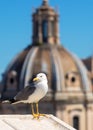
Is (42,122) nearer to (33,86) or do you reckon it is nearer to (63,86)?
(33,86)

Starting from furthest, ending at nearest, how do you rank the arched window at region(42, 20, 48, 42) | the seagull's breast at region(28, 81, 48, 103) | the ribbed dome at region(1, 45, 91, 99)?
the arched window at region(42, 20, 48, 42)
the ribbed dome at region(1, 45, 91, 99)
the seagull's breast at region(28, 81, 48, 103)

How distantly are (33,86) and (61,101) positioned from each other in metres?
29.3

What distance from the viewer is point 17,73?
36094 millimetres

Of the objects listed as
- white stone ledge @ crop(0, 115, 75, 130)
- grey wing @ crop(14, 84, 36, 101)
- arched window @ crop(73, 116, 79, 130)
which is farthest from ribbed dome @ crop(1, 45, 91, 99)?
white stone ledge @ crop(0, 115, 75, 130)

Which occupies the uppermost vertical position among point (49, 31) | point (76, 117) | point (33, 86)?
point (49, 31)

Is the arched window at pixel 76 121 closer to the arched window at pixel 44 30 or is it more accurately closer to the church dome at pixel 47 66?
the church dome at pixel 47 66

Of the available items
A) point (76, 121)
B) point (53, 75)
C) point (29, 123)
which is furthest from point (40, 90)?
point (53, 75)

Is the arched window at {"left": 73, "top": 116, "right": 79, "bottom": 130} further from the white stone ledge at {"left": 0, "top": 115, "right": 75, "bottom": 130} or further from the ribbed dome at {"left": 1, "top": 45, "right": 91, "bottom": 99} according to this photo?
the white stone ledge at {"left": 0, "top": 115, "right": 75, "bottom": 130}

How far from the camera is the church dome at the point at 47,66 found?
116 feet

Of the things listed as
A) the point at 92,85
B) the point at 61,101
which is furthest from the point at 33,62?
the point at 92,85

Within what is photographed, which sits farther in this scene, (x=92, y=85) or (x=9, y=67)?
(x=92, y=85)

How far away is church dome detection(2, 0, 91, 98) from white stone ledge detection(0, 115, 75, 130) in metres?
29.8

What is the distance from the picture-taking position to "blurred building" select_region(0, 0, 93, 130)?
113 feet

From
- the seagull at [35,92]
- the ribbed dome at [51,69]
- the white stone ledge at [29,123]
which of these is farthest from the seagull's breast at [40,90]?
the ribbed dome at [51,69]
